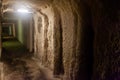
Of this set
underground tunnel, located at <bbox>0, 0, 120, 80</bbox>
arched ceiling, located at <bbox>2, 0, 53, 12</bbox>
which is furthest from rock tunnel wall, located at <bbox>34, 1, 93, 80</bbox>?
arched ceiling, located at <bbox>2, 0, 53, 12</bbox>

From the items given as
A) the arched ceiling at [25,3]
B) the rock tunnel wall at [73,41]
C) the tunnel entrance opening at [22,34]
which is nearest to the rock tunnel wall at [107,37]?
the rock tunnel wall at [73,41]

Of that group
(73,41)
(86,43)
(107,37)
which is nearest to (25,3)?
(73,41)

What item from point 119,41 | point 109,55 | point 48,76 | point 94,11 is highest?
point 94,11

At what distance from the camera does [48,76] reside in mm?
7574

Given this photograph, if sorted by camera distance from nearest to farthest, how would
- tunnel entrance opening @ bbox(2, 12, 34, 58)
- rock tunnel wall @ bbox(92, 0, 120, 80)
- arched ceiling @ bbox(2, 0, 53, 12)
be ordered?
rock tunnel wall @ bbox(92, 0, 120, 80), arched ceiling @ bbox(2, 0, 53, 12), tunnel entrance opening @ bbox(2, 12, 34, 58)

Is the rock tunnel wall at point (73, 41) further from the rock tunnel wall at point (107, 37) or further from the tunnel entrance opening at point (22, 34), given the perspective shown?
the tunnel entrance opening at point (22, 34)

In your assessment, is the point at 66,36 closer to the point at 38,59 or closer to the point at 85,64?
the point at 85,64

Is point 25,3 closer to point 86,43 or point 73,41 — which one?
point 73,41

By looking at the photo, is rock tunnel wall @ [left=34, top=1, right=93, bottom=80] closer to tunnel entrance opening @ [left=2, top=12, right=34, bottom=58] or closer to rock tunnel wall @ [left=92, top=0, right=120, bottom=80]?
rock tunnel wall @ [left=92, top=0, right=120, bottom=80]

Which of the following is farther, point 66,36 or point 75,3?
point 66,36

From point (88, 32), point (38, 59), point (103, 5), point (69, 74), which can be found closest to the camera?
point (103, 5)

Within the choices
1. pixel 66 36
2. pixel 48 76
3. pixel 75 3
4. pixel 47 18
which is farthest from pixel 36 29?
pixel 75 3

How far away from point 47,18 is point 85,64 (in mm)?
4551

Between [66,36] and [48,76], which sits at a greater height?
[66,36]
